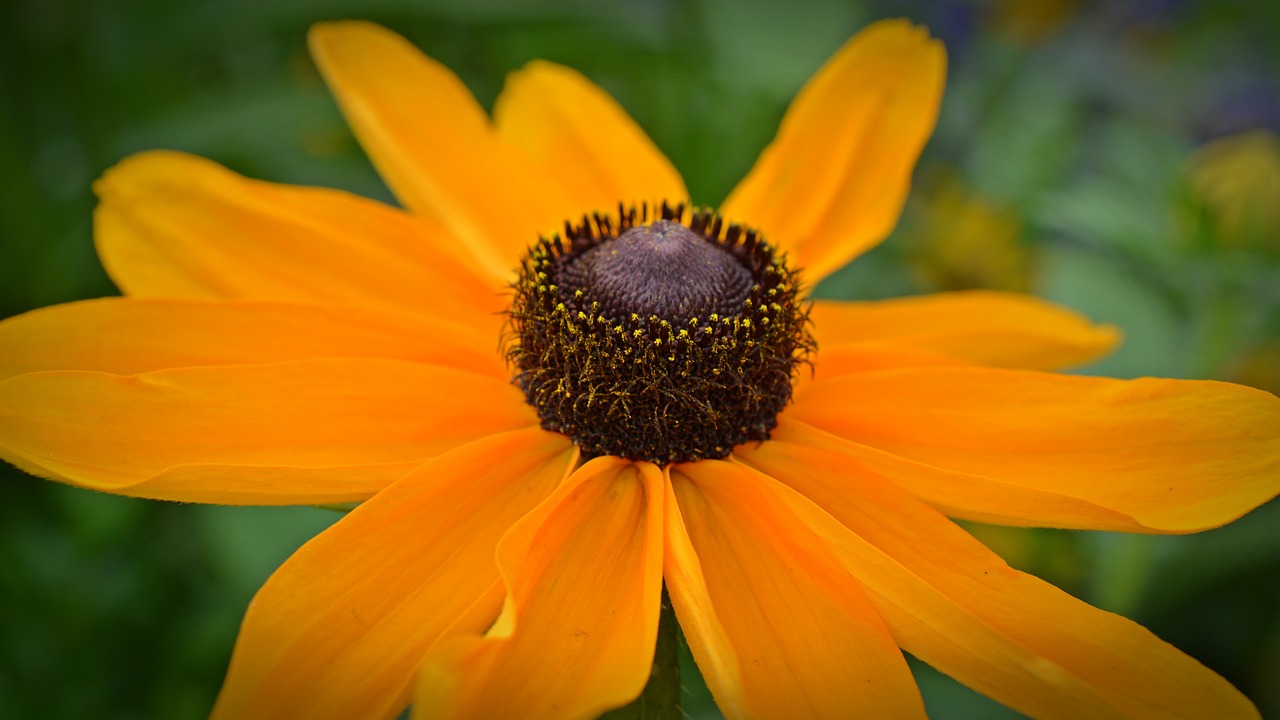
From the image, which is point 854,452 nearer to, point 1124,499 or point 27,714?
point 1124,499

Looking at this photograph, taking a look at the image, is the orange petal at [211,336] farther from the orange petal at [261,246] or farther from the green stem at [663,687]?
the green stem at [663,687]

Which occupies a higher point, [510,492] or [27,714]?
[510,492]

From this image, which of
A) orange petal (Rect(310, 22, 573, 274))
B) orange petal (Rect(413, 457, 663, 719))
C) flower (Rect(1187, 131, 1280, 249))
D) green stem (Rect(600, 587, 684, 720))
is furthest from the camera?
flower (Rect(1187, 131, 1280, 249))

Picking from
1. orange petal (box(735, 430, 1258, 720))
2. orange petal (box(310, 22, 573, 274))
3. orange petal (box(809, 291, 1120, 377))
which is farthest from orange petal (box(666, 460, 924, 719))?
orange petal (box(310, 22, 573, 274))

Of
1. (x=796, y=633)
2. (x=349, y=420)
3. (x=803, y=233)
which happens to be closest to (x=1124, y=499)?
(x=796, y=633)

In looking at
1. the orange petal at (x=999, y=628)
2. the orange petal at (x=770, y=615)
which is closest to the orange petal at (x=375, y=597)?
the orange petal at (x=770, y=615)

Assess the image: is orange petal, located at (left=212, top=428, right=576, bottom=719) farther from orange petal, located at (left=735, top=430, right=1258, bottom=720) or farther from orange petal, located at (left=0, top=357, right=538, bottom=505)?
orange petal, located at (left=735, top=430, right=1258, bottom=720)
